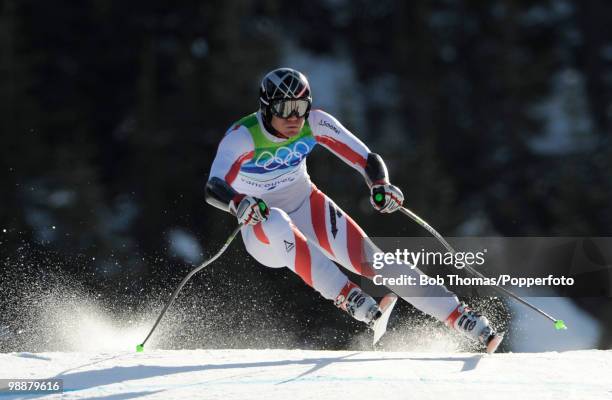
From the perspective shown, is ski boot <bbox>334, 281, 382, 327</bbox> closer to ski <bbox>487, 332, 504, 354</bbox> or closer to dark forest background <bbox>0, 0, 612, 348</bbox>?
ski <bbox>487, 332, 504, 354</bbox>

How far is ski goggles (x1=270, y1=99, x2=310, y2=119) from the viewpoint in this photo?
16.2ft

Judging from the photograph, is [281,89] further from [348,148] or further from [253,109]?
[253,109]

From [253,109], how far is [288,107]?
7153mm

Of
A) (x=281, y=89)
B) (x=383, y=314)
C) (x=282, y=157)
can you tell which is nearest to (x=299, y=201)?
(x=282, y=157)

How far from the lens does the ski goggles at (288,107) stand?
195 inches

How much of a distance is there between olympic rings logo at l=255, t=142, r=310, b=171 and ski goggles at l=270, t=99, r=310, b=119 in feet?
0.64

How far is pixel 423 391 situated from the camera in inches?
153

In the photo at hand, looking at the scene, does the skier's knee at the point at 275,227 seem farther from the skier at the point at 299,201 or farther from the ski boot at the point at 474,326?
the ski boot at the point at 474,326

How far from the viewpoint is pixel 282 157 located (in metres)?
5.11

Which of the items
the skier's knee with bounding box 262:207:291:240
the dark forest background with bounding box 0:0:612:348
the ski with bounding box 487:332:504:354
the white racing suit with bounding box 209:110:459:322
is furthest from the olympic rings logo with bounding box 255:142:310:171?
the dark forest background with bounding box 0:0:612:348

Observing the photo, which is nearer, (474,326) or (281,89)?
(474,326)

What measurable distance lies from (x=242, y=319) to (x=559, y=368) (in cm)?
361

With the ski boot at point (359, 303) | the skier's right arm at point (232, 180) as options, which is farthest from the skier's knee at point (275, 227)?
the ski boot at point (359, 303)

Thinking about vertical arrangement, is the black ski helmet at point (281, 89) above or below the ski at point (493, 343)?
above
